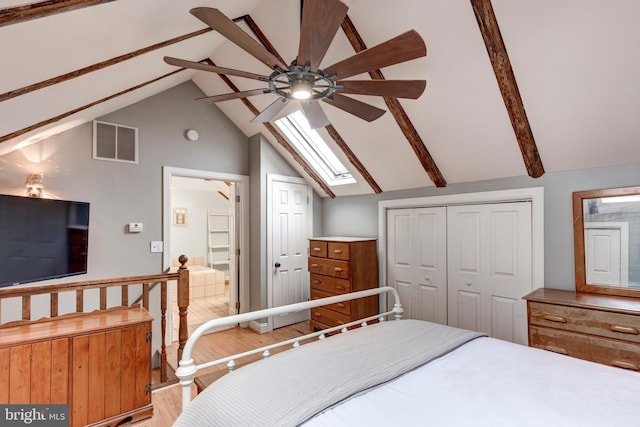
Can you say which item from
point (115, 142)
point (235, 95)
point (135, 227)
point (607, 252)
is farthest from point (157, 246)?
point (607, 252)

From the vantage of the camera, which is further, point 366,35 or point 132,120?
point 132,120

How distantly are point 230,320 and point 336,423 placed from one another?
2.72 feet

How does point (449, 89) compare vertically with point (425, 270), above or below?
above

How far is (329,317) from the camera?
12.2 feet

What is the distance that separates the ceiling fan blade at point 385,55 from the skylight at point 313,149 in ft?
6.58

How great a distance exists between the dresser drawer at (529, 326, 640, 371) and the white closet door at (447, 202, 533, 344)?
0.54 metres

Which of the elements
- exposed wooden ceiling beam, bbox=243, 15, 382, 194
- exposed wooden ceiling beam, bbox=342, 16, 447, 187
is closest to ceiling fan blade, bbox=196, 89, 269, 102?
exposed wooden ceiling beam, bbox=342, 16, 447, 187

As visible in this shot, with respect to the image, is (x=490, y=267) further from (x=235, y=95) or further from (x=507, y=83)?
(x=235, y=95)

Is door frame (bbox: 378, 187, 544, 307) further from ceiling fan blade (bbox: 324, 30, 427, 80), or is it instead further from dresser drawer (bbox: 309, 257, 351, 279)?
ceiling fan blade (bbox: 324, 30, 427, 80)

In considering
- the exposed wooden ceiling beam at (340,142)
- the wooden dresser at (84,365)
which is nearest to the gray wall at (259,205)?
the exposed wooden ceiling beam at (340,142)

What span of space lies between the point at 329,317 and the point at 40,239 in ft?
9.40

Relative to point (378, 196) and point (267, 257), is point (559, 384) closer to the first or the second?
point (378, 196)

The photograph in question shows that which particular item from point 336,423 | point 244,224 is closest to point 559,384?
point 336,423

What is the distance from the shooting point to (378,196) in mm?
3961
